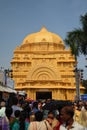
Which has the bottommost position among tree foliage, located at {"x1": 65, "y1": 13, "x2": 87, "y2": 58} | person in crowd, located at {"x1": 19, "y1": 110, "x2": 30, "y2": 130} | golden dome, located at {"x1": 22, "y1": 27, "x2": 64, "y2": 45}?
person in crowd, located at {"x1": 19, "y1": 110, "x2": 30, "y2": 130}

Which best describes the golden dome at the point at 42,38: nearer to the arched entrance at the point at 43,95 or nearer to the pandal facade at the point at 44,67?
the pandal facade at the point at 44,67

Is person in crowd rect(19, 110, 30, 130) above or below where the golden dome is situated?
below

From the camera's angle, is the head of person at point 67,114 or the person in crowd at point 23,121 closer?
the head of person at point 67,114

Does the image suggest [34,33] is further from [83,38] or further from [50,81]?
[83,38]

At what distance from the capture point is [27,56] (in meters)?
64.0

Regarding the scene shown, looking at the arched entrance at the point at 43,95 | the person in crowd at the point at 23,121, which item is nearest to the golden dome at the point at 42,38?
the arched entrance at the point at 43,95

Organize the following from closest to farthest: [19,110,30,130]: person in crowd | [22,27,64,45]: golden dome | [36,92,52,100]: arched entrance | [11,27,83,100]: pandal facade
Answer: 1. [19,110,30,130]: person in crowd
2. [11,27,83,100]: pandal facade
3. [36,92,52,100]: arched entrance
4. [22,27,64,45]: golden dome

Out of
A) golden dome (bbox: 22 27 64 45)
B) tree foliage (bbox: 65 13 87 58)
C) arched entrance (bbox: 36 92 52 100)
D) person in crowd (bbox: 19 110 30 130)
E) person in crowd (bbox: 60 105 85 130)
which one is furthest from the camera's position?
golden dome (bbox: 22 27 64 45)

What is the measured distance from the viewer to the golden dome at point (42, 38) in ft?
225

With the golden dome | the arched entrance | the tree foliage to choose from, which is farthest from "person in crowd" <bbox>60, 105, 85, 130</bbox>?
the golden dome

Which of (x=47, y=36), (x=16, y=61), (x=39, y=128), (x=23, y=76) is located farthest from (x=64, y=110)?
(x=47, y=36)

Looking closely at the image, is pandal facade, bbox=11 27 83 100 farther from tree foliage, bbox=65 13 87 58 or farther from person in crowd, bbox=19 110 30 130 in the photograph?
person in crowd, bbox=19 110 30 130

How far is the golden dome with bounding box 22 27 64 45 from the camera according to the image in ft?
225

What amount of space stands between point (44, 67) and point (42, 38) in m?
13.8
